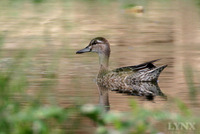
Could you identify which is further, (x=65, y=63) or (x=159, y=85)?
(x=65, y=63)

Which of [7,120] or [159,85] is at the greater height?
[7,120]

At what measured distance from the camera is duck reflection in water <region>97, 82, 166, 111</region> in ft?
24.2

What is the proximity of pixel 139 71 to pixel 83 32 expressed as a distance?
5.15 m

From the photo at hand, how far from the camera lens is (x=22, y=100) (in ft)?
21.9

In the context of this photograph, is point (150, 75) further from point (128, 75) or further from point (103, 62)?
point (103, 62)

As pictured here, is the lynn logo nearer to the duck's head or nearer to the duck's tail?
the duck's tail

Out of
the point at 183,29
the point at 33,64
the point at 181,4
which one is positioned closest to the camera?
the point at 33,64

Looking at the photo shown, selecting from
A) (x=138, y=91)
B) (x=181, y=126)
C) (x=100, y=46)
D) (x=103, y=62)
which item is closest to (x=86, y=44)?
(x=100, y=46)

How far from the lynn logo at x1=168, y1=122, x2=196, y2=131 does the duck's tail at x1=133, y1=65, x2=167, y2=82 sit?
359 centimetres

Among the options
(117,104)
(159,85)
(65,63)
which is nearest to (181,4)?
(65,63)

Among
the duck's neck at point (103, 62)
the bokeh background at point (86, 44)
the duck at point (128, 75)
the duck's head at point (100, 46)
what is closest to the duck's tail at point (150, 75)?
the duck at point (128, 75)

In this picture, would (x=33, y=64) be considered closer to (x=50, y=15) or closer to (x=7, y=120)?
(x=7, y=120)

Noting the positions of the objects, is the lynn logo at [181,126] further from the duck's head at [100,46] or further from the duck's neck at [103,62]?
the duck's head at [100,46]

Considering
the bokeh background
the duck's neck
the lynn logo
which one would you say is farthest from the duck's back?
the lynn logo
